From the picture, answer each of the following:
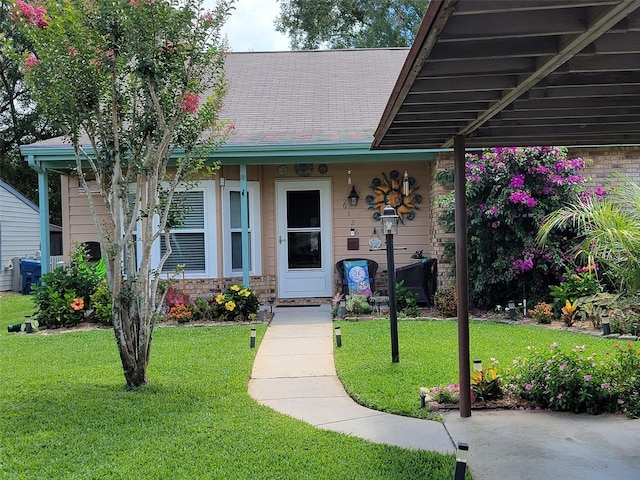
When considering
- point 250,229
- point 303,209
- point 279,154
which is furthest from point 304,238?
point 279,154

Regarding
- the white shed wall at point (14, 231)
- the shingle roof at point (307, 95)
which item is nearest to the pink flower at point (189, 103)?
the shingle roof at point (307, 95)

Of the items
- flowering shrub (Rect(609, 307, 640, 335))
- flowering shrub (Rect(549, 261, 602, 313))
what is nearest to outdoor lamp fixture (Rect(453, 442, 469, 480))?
flowering shrub (Rect(609, 307, 640, 335))

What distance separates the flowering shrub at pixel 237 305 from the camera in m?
9.07

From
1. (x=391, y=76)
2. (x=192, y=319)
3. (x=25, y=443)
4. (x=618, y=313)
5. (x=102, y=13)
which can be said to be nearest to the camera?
(x=25, y=443)

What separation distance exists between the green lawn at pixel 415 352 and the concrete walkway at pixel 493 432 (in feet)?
0.66

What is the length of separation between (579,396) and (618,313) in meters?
3.69

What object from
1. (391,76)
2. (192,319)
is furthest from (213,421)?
(391,76)

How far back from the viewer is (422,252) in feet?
35.5

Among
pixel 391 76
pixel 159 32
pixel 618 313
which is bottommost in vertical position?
pixel 618 313

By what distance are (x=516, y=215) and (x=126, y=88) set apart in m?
6.01

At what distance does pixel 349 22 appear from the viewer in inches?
1081

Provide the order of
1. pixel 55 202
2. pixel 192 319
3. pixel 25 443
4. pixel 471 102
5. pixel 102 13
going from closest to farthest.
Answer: pixel 471 102 < pixel 25 443 < pixel 102 13 < pixel 192 319 < pixel 55 202

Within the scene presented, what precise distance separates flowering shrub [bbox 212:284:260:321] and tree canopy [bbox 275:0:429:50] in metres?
19.7

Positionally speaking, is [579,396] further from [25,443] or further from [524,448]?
[25,443]
